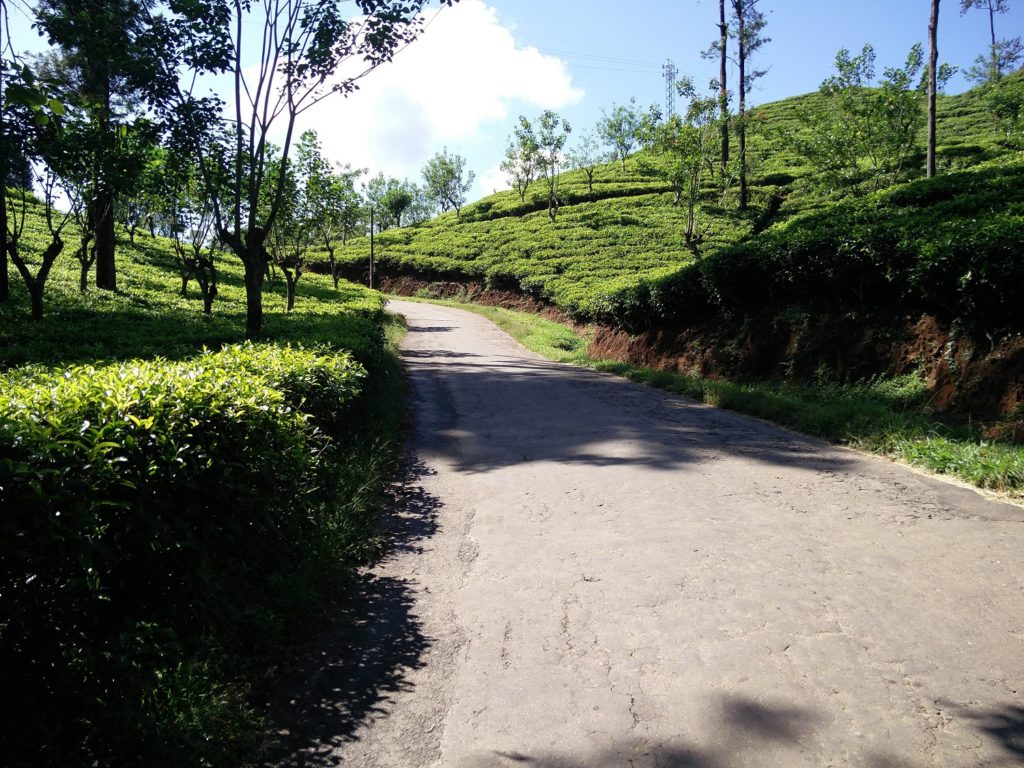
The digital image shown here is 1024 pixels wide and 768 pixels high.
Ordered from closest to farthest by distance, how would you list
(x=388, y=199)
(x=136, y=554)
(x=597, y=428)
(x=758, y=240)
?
(x=136, y=554)
(x=597, y=428)
(x=758, y=240)
(x=388, y=199)

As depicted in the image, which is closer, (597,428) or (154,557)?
(154,557)

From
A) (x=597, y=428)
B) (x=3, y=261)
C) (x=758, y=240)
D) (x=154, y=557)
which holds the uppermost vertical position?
(x=758, y=240)

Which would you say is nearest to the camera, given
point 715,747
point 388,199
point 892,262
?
point 715,747

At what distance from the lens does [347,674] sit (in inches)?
122

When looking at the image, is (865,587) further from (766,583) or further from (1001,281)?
(1001,281)

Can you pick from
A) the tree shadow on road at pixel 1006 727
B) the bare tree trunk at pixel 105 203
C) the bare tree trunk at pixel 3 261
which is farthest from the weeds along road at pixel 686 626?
the bare tree trunk at pixel 3 261

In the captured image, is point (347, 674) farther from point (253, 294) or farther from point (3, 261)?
point (3, 261)

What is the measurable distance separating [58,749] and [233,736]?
627mm

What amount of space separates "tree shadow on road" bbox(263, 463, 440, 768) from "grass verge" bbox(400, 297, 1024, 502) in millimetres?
4682

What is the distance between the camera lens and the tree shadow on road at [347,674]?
2.64 metres

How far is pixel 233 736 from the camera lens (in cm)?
251

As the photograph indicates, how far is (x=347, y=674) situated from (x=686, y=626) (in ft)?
5.68

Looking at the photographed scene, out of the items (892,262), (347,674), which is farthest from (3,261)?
(892,262)

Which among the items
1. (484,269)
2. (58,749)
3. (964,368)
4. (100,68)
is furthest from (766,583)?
(484,269)
